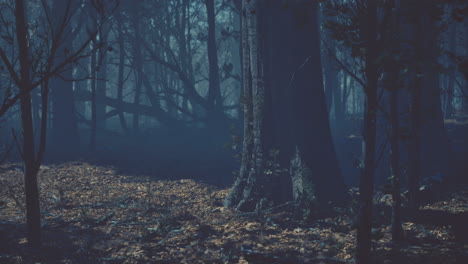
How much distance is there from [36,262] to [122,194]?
4499 millimetres

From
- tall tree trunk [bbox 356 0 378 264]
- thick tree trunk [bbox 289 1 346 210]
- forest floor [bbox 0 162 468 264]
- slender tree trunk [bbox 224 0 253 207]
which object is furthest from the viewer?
slender tree trunk [bbox 224 0 253 207]

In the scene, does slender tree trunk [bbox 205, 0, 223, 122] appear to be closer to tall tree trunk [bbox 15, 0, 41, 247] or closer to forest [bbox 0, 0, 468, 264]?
forest [bbox 0, 0, 468, 264]

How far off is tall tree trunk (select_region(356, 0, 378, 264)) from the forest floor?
761 millimetres

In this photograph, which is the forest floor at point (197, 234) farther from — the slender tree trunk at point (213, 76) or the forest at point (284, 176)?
the slender tree trunk at point (213, 76)

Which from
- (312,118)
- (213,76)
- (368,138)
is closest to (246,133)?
(312,118)

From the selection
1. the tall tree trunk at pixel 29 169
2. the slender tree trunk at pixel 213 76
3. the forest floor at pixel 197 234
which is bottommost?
the forest floor at pixel 197 234

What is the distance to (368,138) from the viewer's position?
399cm

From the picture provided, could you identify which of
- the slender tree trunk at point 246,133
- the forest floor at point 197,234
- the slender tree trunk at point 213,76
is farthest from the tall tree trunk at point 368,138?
the slender tree trunk at point 213,76

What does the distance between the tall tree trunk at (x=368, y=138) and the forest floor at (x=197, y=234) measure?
2.50 ft

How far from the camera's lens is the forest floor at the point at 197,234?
16.7 feet

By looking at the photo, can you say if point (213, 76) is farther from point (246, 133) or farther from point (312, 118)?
point (312, 118)

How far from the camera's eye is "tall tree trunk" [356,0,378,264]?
3818mm

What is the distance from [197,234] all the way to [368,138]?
350 cm

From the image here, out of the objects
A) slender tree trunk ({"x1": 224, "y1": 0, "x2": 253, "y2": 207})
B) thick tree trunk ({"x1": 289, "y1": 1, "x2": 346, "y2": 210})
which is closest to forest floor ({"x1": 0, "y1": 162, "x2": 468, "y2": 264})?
slender tree trunk ({"x1": 224, "y1": 0, "x2": 253, "y2": 207})
